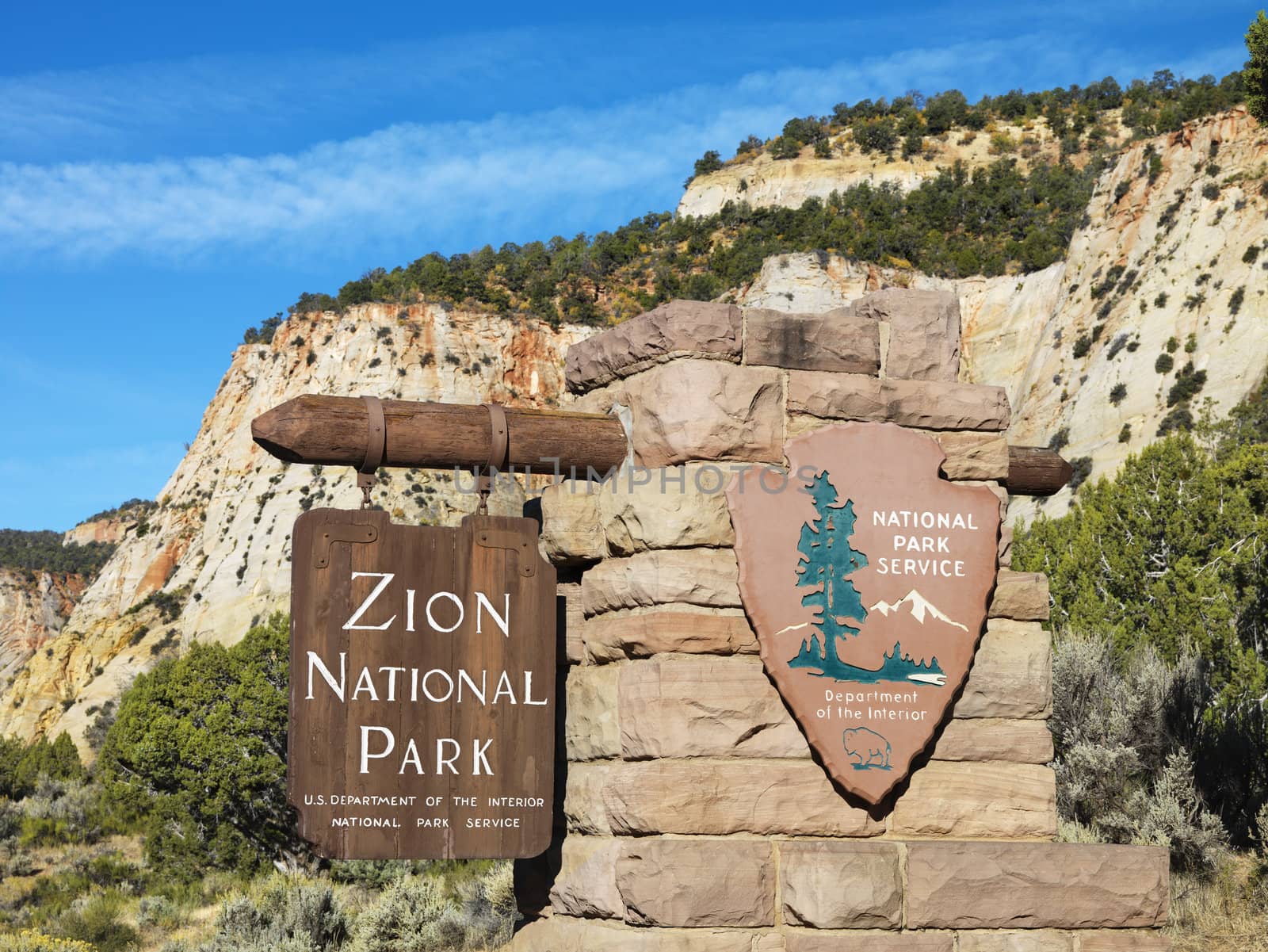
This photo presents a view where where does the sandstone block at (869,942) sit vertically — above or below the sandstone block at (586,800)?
below

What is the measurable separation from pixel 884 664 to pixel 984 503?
72 centimetres

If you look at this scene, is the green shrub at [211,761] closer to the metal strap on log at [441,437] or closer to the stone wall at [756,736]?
the metal strap on log at [441,437]

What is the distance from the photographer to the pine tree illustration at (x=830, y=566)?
4.37 metres

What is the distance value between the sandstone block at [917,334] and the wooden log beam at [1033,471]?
1.57 ft

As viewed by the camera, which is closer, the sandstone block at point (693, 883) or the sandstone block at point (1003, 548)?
the sandstone block at point (693, 883)

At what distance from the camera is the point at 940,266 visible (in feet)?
173

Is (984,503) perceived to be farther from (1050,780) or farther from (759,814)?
(759,814)

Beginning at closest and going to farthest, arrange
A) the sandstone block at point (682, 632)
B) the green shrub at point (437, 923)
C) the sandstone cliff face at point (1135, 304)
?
the sandstone block at point (682, 632) → the green shrub at point (437, 923) → the sandstone cliff face at point (1135, 304)

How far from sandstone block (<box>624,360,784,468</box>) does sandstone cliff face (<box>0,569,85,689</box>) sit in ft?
185

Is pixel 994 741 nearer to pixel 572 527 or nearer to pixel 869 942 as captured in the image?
pixel 869 942

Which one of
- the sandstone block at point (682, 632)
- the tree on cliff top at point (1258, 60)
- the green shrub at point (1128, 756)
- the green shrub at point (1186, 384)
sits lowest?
the green shrub at point (1128, 756)

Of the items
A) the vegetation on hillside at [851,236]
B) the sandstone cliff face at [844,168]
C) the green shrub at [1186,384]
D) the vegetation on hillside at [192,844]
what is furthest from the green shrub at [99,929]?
the sandstone cliff face at [844,168]

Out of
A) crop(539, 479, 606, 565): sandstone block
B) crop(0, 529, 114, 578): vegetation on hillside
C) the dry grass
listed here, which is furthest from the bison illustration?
crop(0, 529, 114, 578): vegetation on hillside

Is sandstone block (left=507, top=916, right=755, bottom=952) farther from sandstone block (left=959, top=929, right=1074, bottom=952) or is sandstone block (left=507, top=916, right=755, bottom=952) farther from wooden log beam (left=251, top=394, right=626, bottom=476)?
wooden log beam (left=251, top=394, right=626, bottom=476)
